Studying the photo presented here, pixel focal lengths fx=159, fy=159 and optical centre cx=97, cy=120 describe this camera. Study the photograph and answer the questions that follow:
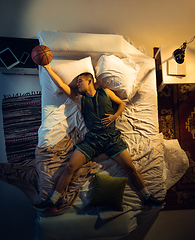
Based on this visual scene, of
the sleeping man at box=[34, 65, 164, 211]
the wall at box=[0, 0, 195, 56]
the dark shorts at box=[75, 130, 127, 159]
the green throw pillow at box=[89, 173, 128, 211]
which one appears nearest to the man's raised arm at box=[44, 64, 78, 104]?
the sleeping man at box=[34, 65, 164, 211]

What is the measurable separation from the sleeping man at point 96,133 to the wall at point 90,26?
0.75 metres

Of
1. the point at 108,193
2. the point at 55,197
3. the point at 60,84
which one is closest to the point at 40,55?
the point at 60,84

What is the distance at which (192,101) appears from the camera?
2.36m

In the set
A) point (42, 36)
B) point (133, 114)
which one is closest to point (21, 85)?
point (42, 36)

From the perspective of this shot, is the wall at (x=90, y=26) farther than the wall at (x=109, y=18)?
No

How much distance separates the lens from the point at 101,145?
5.53 ft

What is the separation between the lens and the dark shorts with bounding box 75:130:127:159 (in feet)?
5.47

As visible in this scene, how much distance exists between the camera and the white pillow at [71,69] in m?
1.75

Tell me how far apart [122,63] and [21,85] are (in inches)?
56.2

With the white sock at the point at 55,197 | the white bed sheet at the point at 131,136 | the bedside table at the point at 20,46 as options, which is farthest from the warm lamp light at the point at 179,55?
the white sock at the point at 55,197

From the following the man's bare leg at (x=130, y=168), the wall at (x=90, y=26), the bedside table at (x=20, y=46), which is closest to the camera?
the man's bare leg at (x=130, y=168)

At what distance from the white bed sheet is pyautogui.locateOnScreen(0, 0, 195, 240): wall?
24.0 inches

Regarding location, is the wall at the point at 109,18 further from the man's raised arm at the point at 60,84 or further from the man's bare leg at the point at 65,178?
the man's bare leg at the point at 65,178

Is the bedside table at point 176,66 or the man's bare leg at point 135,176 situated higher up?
the bedside table at point 176,66
